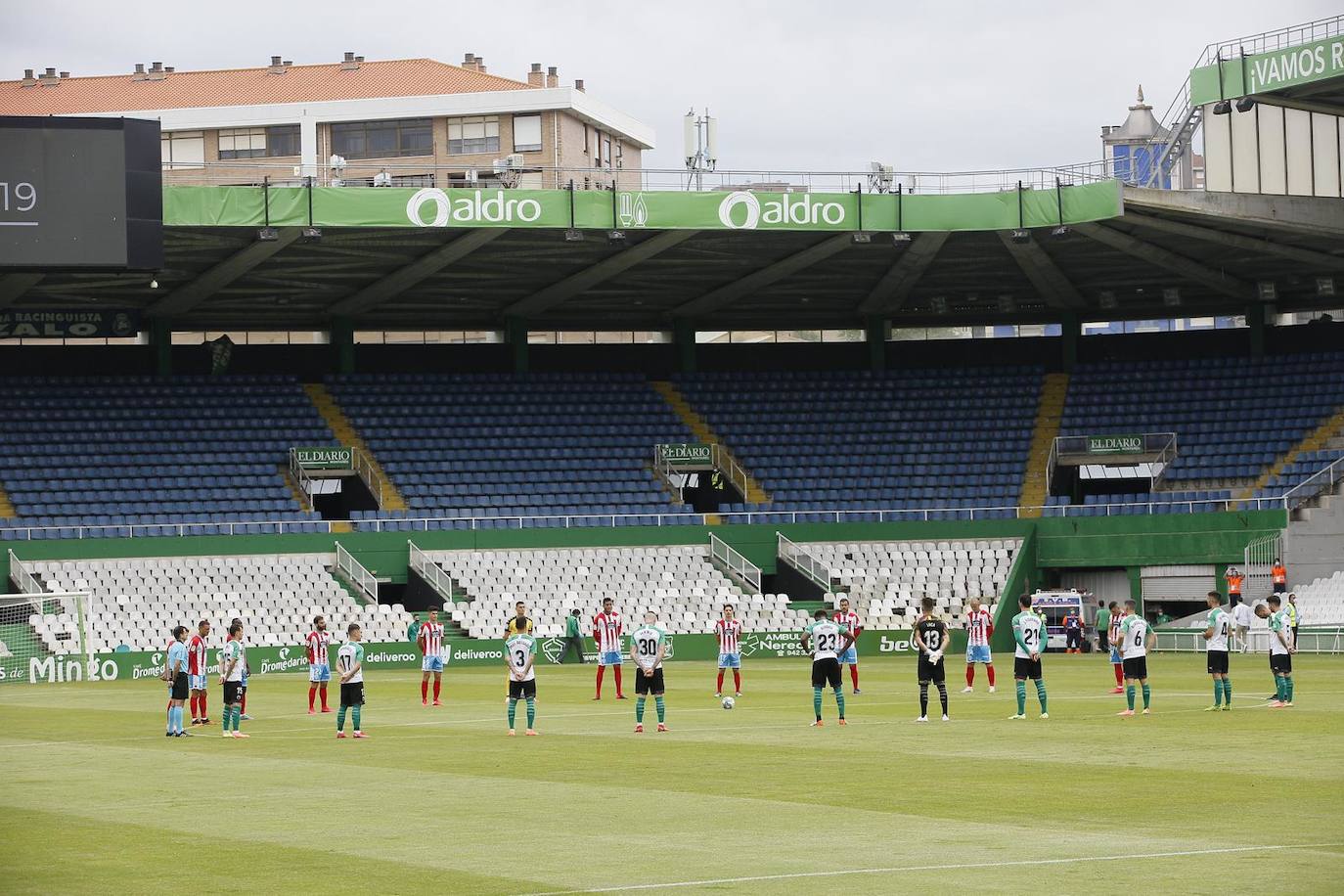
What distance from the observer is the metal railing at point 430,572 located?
50969mm

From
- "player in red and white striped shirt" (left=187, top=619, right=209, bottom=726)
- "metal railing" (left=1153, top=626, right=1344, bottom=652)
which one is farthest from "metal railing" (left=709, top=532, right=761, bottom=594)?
"player in red and white striped shirt" (left=187, top=619, right=209, bottom=726)

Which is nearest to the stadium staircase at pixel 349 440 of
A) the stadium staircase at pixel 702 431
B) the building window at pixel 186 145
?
the stadium staircase at pixel 702 431

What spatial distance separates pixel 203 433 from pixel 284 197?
39.6 ft

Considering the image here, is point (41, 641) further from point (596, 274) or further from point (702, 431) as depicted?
point (702, 431)

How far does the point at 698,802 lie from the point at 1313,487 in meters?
39.7

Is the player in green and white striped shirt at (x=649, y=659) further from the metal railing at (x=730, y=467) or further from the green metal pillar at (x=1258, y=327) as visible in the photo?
the green metal pillar at (x=1258, y=327)

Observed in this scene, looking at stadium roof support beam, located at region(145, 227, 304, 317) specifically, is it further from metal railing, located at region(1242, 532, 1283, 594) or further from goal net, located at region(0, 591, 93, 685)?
metal railing, located at region(1242, 532, 1283, 594)

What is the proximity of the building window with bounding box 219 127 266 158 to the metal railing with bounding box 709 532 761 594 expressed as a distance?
58126mm

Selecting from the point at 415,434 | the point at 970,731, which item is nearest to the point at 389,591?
the point at 415,434

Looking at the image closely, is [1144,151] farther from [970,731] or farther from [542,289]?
[970,731]

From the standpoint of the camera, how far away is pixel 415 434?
59250mm

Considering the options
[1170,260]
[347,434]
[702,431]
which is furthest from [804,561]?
[347,434]

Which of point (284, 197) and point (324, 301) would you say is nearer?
point (284, 197)

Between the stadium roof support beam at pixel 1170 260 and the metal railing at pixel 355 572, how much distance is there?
Answer: 22.2m
